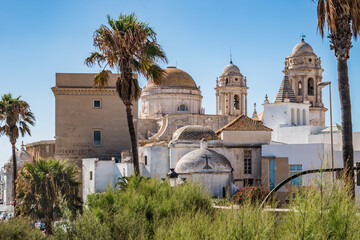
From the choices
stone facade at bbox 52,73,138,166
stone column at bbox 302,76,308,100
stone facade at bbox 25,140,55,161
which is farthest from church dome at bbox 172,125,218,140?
stone column at bbox 302,76,308,100

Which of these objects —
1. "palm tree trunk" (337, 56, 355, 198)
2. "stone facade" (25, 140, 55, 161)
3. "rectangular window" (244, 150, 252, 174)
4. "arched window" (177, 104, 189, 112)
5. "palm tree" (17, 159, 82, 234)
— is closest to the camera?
"palm tree trunk" (337, 56, 355, 198)

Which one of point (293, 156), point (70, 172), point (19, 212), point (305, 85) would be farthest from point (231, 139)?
point (305, 85)

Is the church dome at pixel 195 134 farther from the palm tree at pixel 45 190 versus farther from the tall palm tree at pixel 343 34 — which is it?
the tall palm tree at pixel 343 34

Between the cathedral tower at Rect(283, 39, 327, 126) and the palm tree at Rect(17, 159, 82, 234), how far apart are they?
33941mm

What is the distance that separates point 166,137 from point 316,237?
44.7 m

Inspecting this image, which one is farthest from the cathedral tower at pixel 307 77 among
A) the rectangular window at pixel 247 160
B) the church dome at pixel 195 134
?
the rectangular window at pixel 247 160

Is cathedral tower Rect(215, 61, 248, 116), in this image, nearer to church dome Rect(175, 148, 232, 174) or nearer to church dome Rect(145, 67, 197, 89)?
church dome Rect(145, 67, 197, 89)

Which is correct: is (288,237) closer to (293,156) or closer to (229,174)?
(229,174)

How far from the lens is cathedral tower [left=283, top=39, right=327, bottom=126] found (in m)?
55.4

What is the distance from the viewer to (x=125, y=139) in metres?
40.0

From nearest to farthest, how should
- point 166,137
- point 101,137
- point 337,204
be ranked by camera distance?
point 337,204, point 101,137, point 166,137

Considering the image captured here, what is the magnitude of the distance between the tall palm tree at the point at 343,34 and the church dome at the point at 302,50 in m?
41.7

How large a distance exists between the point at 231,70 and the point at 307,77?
959cm

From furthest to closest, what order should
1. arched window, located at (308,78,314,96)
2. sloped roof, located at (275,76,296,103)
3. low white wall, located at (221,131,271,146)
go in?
arched window, located at (308,78,314,96), sloped roof, located at (275,76,296,103), low white wall, located at (221,131,271,146)
